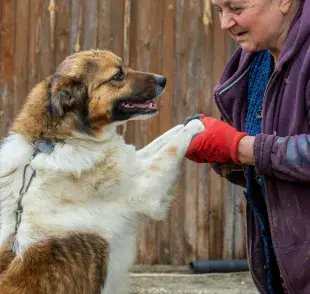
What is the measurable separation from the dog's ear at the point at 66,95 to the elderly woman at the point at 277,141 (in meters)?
0.73

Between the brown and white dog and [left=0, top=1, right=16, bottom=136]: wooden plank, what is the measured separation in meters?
2.62

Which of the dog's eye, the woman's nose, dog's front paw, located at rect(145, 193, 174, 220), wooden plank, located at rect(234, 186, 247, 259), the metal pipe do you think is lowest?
the metal pipe

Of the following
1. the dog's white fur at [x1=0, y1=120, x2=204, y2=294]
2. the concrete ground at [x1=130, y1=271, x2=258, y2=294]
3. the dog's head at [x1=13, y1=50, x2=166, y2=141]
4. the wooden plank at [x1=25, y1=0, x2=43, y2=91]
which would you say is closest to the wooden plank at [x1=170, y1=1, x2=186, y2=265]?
the concrete ground at [x1=130, y1=271, x2=258, y2=294]

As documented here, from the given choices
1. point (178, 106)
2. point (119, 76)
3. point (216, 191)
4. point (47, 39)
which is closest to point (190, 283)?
point (216, 191)

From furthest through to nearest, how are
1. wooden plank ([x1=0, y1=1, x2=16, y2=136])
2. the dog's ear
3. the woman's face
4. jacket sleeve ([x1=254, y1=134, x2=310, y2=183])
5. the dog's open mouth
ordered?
wooden plank ([x1=0, y1=1, x2=16, y2=136])
the dog's open mouth
the dog's ear
the woman's face
jacket sleeve ([x1=254, y1=134, x2=310, y2=183])

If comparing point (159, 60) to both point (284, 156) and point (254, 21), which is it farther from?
point (284, 156)

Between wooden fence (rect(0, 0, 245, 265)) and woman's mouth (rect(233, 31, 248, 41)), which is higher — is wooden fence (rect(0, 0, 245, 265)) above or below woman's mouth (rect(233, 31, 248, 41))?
below

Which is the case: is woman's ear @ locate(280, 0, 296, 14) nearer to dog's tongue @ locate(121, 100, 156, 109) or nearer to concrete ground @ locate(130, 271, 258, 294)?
dog's tongue @ locate(121, 100, 156, 109)

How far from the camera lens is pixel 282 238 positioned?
2969 millimetres

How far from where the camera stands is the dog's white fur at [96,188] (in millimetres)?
3326

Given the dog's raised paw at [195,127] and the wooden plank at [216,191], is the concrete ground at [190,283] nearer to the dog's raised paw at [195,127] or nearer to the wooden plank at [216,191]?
the wooden plank at [216,191]

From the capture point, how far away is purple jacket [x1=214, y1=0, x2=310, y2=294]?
284 cm

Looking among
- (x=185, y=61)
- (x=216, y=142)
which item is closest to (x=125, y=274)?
(x=216, y=142)

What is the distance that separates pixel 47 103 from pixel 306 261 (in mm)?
1603
